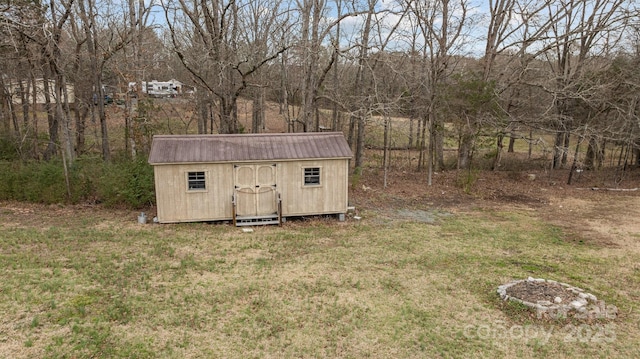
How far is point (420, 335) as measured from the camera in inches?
225

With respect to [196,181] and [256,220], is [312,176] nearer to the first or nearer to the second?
[256,220]

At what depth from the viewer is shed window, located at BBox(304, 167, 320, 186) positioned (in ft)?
35.7

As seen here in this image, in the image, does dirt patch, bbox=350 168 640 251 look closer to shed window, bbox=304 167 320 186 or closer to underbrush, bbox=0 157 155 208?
shed window, bbox=304 167 320 186

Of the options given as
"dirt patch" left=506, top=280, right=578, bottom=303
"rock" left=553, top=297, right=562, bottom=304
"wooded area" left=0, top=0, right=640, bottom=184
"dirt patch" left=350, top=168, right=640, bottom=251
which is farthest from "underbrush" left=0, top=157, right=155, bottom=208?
"rock" left=553, top=297, right=562, bottom=304

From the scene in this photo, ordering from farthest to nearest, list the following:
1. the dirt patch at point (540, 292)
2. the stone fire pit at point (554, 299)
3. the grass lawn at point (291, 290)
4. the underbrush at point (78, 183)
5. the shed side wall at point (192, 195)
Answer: the underbrush at point (78, 183) < the shed side wall at point (192, 195) < the dirt patch at point (540, 292) < the stone fire pit at point (554, 299) < the grass lawn at point (291, 290)

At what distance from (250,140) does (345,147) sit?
8.58 ft

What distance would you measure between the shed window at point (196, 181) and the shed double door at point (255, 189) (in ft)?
2.71

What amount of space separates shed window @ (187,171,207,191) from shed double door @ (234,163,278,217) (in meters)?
0.83

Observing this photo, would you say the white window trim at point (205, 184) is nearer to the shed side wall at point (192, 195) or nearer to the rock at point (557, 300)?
the shed side wall at point (192, 195)

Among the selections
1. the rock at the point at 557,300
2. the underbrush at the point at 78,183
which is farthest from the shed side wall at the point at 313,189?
the rock at the point at 557,300

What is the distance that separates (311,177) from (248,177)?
5.56 ft

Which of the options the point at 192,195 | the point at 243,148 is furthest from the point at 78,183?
the point at 243,148

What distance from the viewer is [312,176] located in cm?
1091

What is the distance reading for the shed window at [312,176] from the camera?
35.7 feet
